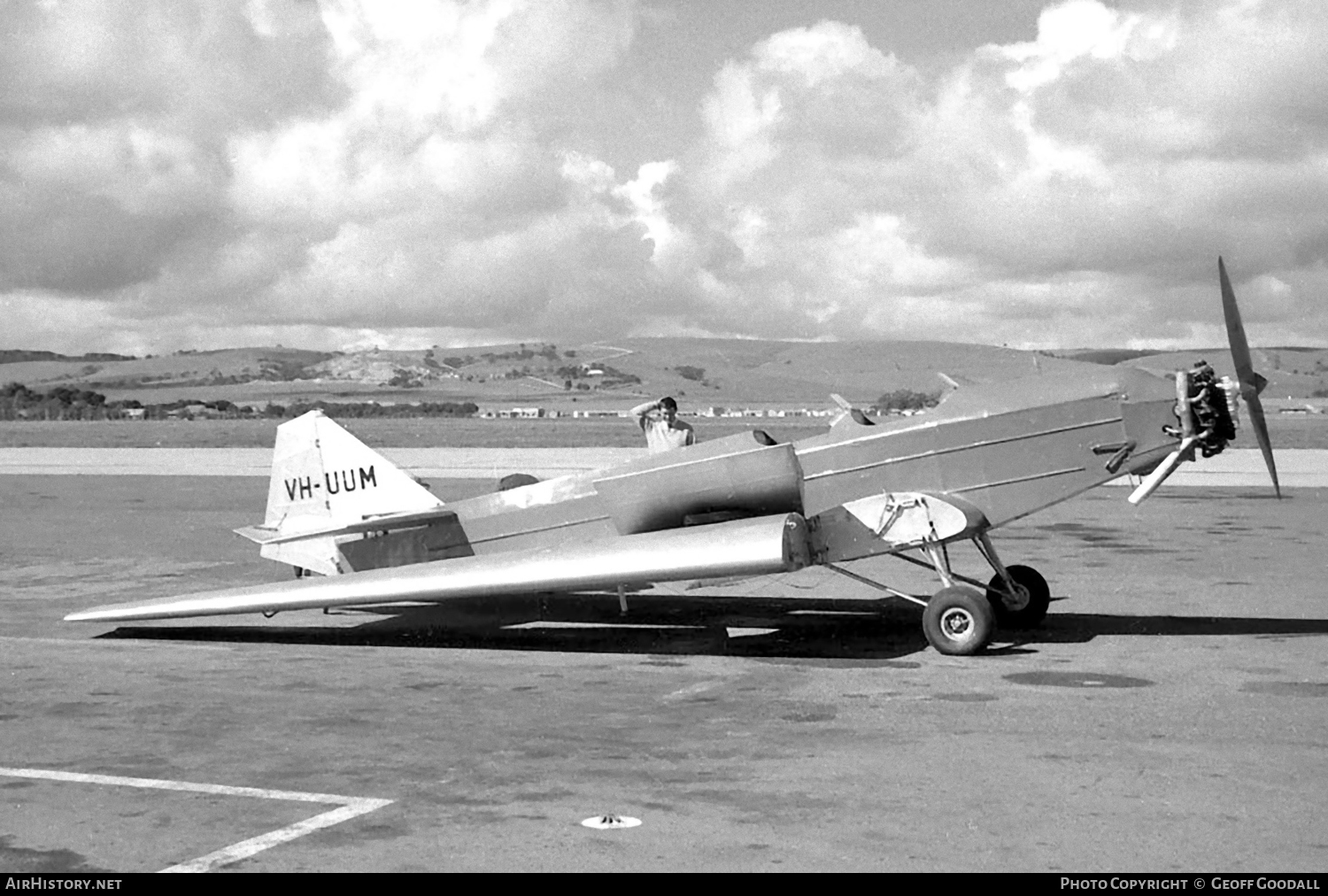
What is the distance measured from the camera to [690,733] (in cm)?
856

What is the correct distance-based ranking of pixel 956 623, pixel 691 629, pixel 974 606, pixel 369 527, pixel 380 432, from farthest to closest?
pixel 380 432, pixel 691 629, pixel 369 527, pixel 956 623, pixel 974 606

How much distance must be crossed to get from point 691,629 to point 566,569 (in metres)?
2.51

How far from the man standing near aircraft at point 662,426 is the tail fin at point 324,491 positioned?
236 cm

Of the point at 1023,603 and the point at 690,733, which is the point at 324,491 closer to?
the point at 690,733

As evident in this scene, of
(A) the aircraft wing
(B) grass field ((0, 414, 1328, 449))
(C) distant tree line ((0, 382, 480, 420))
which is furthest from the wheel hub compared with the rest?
(C) distant tree line ((0, 382, 480, 420))

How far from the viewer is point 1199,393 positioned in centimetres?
1140

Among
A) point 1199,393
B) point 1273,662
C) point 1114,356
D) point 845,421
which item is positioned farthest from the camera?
point 1114,356

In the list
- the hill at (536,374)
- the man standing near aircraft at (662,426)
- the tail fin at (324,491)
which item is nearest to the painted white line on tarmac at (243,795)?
the tail fin at (324,491)

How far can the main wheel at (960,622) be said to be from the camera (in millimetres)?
11031

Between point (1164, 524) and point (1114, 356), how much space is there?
450 inches

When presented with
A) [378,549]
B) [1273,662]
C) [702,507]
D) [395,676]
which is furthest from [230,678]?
[1273,662]

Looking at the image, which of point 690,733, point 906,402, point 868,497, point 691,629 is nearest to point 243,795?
point 690,733

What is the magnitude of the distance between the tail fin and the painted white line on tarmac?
6089 millimetres
